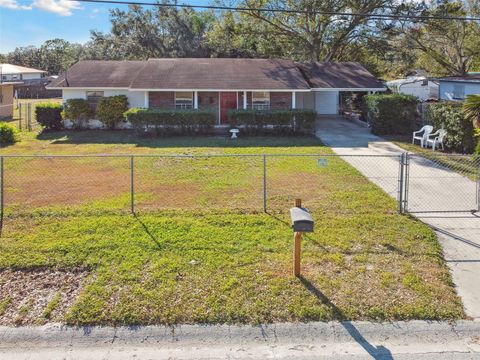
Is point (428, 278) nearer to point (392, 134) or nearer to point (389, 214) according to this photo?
point (389, 214)

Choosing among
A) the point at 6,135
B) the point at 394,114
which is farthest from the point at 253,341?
the point at 394,114

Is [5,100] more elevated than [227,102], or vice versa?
[5,100]

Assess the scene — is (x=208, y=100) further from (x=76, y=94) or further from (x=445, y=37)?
(x=445, y=37)

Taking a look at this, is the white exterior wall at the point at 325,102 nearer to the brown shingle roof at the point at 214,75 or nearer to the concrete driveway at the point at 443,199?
the brown shingle roof at the point at 214,75

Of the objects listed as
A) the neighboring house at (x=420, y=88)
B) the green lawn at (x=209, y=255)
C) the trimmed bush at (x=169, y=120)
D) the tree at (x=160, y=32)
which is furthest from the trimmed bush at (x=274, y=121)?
the tree at (x=160, y=32)

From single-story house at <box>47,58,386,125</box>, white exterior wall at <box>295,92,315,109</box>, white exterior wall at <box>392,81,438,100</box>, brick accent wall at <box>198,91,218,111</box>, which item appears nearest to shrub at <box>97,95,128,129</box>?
single-story house at <box>47,58,386,125</box>

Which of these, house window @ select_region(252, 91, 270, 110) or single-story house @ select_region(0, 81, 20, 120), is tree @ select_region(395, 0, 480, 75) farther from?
single-story house @ select_region(0, 81, 20, 120)
